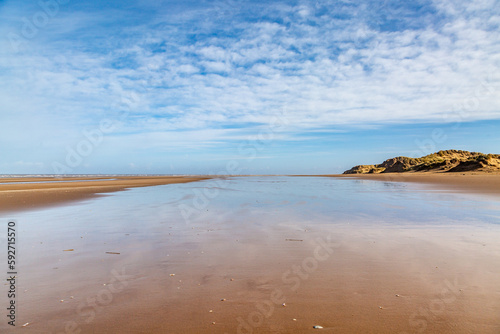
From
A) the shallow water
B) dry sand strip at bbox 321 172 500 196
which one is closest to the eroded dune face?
dry sand strip at bbox 321 172 500 196

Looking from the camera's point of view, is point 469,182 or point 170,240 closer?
point 170,240

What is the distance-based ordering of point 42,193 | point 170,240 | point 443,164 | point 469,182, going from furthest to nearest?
point 443,164, point 469,182, point 42,193, point 170,240

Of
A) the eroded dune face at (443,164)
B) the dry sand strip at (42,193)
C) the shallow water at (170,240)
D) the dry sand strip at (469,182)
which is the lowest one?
the shallow water at (170,240)

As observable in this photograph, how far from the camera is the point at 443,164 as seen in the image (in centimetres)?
5928

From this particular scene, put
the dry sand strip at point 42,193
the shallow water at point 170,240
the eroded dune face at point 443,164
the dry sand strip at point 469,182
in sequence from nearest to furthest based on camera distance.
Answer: the shallow water at point 170,240, the dry sand strip at point 42,193, the dry sand strip at point 469,182, the eroded dune face at point 443,164

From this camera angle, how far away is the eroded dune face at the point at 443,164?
1912 inches

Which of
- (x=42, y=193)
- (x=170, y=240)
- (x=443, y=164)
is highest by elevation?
(x=443, y=164)

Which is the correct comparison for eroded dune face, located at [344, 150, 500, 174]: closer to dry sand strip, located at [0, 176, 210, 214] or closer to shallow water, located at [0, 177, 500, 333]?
shallow water, located at [0, 177, 500, 333]

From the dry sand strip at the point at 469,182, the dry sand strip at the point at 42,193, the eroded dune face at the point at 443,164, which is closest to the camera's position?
the dry sand strip at the point at 42,193

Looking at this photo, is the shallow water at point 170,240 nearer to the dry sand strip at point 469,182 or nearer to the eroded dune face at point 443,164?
the dry sand strip at point 469,182

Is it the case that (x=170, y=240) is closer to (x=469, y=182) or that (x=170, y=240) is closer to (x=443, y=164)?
(x=469, y=182)

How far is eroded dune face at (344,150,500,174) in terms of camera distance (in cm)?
4855

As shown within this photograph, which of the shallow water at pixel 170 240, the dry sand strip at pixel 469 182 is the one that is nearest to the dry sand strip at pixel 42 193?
the shallow water at pixel 170 240

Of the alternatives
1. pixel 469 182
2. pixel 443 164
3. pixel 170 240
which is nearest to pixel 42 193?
pixel 170 240
